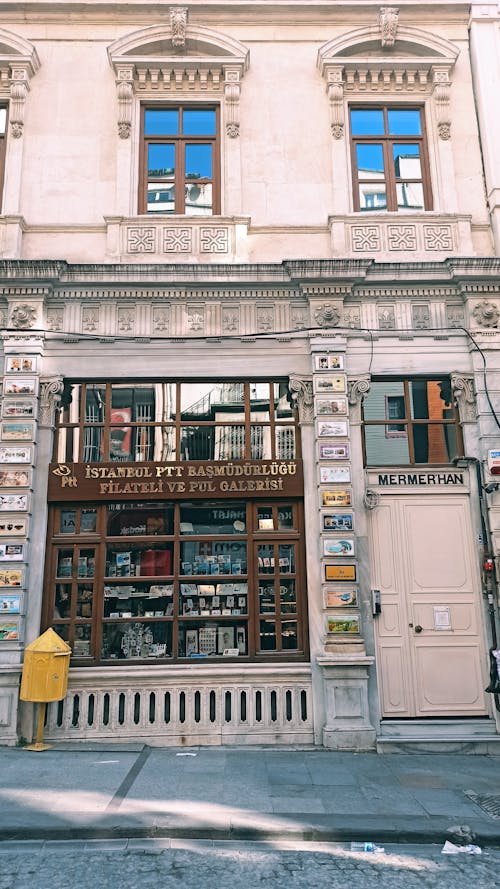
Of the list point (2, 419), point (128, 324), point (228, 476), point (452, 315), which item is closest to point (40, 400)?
point (2, 419)

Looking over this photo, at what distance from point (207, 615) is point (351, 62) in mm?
9169

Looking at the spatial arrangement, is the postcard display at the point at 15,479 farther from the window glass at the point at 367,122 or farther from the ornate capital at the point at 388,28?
the ornate capital at the point at 388,28

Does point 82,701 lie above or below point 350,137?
below

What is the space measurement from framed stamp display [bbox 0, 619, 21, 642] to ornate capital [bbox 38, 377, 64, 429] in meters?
2.80

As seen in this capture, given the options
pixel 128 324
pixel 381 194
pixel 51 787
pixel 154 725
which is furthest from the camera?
pixel 381 194

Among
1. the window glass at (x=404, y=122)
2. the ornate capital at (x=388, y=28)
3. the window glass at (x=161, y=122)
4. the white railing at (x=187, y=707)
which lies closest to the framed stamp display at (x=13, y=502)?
the white railing at (x=187, y=707)

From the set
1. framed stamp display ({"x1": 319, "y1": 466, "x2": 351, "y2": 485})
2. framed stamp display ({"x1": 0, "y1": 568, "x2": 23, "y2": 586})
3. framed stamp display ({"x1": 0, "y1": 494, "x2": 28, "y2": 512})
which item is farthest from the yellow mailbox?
framed stamp display ({"x1": 319, "y1": 466, "x2": 351, "y2": 485})

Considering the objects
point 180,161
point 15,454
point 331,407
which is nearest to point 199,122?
point 180,161

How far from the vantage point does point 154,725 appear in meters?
8.61

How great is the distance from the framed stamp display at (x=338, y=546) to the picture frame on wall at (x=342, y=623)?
82cm

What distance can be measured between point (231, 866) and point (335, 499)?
4897mm

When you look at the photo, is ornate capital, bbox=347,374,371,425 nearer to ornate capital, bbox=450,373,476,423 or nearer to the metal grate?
ornate capital, bbox=450,373,476,423

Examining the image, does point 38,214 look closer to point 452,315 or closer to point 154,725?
point 452,315

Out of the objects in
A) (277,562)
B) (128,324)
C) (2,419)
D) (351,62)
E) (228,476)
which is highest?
(351,62)
